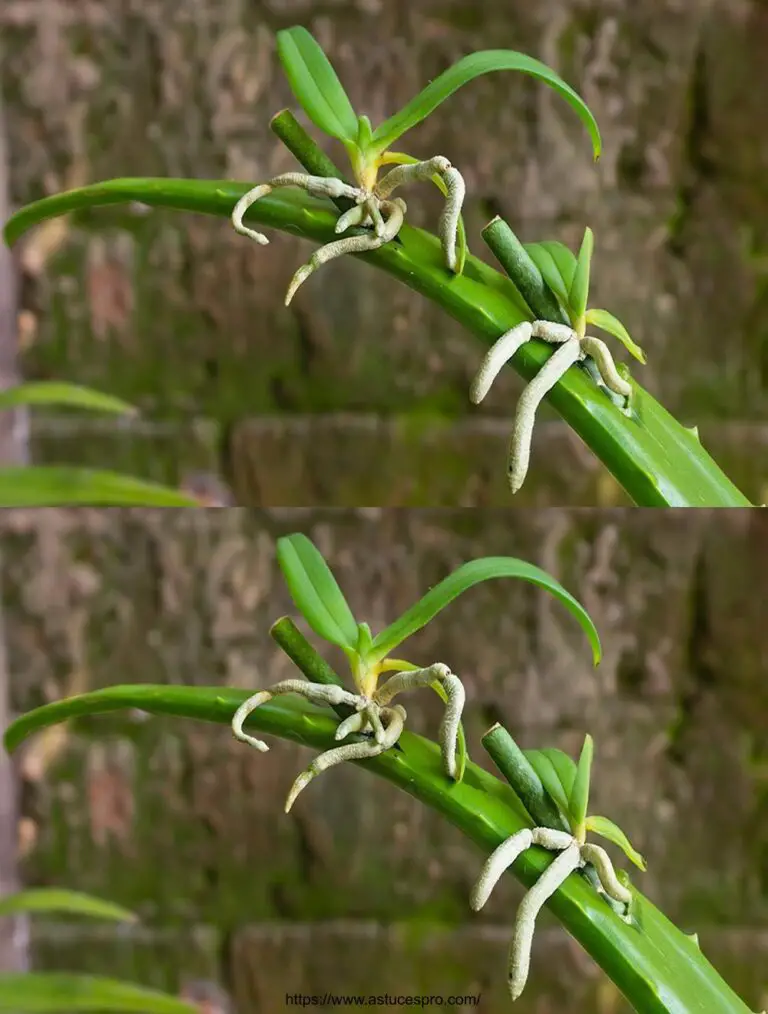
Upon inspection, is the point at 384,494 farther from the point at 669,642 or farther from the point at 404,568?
the point at 669,642

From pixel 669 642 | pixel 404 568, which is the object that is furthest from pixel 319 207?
pixel 669 642

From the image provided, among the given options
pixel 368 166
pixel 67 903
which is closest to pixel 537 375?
pixel 368 166

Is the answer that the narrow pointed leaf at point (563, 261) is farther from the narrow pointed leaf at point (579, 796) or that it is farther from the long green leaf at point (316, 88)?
the narrow pointed leaf at point (579, 796)

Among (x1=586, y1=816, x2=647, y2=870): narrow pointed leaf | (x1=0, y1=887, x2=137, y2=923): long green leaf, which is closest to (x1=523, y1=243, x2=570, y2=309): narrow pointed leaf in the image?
(x1=586, y1=816, x2=647, y2=870): narrow pointed leaf

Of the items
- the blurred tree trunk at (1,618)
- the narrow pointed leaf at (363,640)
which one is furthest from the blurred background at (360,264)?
the narrow pointed leaf at (363,640)

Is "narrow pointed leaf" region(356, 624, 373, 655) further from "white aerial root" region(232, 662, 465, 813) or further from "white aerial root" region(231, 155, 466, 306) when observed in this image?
"white aerial root" region(231, 155, 466, 306)

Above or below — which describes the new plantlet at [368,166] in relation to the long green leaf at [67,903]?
above

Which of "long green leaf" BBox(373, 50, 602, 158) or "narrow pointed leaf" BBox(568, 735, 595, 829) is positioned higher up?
"long green leaf" BBox(373, 50, 602, 158)
